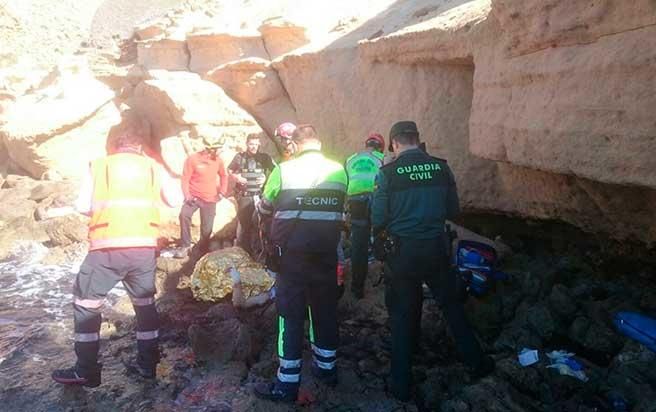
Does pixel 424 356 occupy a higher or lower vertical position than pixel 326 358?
lower

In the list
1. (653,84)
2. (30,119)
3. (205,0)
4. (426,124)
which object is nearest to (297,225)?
(653,84)

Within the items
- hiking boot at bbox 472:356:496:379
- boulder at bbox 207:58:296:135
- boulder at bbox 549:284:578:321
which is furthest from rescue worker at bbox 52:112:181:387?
boulder at bbox 207:58:296:135

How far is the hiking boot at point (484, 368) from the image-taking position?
3.48m

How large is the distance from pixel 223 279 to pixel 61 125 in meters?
7.44

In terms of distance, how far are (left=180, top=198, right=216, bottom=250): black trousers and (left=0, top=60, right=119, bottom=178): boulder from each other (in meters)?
5.67

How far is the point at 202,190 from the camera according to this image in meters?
6.64

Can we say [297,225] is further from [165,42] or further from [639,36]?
[165,42]

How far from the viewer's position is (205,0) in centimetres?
1516

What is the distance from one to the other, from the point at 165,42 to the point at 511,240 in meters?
10.2

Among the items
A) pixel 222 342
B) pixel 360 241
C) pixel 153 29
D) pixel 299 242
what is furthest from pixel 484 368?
pixel 153 29

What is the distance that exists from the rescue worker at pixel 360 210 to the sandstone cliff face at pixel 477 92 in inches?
42.7

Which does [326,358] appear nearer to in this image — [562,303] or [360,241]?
[360,241]

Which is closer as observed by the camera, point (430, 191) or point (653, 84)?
point (653, 84)

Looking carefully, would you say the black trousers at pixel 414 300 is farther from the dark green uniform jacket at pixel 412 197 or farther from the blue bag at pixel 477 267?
the blue bag at pixel 477 267
